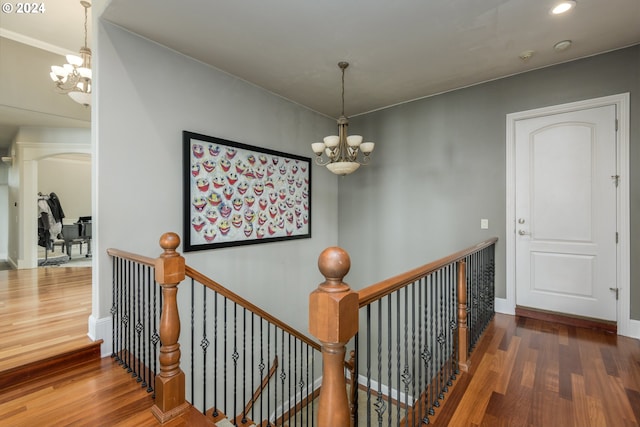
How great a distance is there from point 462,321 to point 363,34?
8.12 ft

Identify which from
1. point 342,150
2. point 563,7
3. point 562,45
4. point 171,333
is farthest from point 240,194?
point 562,45

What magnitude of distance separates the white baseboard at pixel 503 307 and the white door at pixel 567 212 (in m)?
0.11

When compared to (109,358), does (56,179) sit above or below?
above

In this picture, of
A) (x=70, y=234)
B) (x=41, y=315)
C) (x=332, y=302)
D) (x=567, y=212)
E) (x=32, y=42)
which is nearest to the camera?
(x=332, y=302)

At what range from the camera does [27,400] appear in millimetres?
1754

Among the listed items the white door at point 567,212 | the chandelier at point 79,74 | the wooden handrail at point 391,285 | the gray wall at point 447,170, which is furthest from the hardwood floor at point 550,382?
the chandelier at point 79,74

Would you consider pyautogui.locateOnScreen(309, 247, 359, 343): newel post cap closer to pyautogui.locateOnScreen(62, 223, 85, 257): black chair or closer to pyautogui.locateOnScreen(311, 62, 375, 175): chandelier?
pyautogui.locateOnScreen(311, 62, 375, 175): chandelier

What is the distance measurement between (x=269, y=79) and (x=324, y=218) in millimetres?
2126

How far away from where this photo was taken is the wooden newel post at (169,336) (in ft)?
5.53

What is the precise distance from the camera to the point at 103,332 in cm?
228

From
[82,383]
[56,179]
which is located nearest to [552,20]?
[82,383]

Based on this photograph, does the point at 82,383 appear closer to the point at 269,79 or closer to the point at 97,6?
the point at 97,6

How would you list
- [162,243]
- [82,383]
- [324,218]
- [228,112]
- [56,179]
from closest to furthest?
[162,243]
[82,383]
[228,112]
[324,218]
[56,179]

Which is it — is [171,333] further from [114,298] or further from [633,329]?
[633,329]
